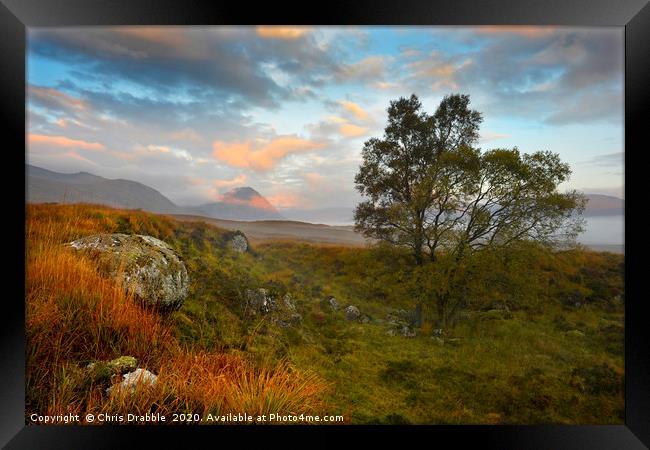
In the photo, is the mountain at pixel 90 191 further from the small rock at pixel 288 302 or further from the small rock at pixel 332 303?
the small rock at pixel 332 303

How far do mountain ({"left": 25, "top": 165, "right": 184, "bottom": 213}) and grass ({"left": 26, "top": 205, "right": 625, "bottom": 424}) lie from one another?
10 centimetres

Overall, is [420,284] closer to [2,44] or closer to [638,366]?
[638,366]

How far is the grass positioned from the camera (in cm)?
218

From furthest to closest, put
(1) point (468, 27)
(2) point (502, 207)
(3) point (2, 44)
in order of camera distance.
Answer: (2) point (502, 207) < (1) point (468, 27) < (3) point (2, 44)

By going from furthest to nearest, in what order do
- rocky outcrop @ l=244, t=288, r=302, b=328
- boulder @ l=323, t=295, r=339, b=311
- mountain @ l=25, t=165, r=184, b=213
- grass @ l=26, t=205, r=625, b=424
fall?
boulder @ l=323, t=295, r=339, b=311
rocky outcrop @ l=244, t=288, r=302, b=328
mountain @ l=25, t=165, r=184, b=213
grass @ l=26, t=205, r=625, b=424

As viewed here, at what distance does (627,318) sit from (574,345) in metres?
0.46

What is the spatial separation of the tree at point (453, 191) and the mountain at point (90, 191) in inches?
78.5

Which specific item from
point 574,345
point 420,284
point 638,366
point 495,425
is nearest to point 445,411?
point 495,425

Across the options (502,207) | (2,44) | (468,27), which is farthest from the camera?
(502,207)

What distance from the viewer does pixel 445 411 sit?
2295 millimetres

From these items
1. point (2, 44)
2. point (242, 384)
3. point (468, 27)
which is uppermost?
point (468, 27)

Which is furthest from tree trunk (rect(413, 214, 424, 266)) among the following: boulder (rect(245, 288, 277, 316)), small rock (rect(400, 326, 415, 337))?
boulder (rect(245, 288, 277, 316))

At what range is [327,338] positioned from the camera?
2.46 meters
